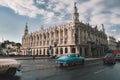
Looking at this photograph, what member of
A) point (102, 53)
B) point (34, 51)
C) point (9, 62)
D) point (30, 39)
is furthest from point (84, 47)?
point (9, 62)

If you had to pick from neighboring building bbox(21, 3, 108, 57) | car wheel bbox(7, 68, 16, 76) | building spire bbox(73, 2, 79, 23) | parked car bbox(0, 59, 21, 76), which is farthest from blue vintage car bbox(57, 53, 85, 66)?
building spire bbox(73, 2, 79, 23)

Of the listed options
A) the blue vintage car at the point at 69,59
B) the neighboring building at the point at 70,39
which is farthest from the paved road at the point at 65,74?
the neighboring building at the point at 70,39

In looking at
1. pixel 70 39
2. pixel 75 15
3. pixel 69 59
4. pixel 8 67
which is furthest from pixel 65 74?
pixel 75 15

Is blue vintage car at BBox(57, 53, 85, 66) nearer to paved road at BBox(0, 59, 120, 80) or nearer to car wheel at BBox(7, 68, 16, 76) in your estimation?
paved road at BBox(0, 59, 120, 80)

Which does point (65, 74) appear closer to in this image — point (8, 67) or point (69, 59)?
point (8, 67)

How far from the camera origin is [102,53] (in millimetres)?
92938

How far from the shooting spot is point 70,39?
237ft

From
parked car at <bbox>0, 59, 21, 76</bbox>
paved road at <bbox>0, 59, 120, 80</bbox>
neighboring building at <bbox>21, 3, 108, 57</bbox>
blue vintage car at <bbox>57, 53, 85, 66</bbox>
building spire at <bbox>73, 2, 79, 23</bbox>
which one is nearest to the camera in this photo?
parked car at <bbox>0, 59, 21, 76</bbox>

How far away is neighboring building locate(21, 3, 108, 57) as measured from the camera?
70.8m

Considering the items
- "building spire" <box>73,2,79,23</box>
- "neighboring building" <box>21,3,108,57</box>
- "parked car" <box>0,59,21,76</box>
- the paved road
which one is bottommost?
the paved road

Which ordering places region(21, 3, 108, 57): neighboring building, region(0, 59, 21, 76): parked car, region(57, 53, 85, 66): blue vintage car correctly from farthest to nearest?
region(21, 3, 108, 57): neighboring building, region(57, 53, 85, 66): blue vintage car, region(0, 59, 21, 76): parked car

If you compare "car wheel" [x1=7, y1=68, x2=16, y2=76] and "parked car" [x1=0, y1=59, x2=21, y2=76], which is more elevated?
"parked car" [x1=0, y1=59, x2=21, y2=76]

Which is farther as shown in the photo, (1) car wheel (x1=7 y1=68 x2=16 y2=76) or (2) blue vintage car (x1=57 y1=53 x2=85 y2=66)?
(2) blue vintage car (x1=57 y1=53 x2=85 y2=66)

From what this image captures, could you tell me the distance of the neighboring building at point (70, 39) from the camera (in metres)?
70.8
